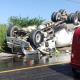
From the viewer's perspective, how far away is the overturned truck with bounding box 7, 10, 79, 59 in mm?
20531

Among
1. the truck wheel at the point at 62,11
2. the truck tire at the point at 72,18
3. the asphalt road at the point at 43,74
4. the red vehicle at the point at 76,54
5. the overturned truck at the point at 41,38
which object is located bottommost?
the asphalt road at the point at 43,74

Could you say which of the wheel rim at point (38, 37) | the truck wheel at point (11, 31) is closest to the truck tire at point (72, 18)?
the wheel rim at point (38, 37)

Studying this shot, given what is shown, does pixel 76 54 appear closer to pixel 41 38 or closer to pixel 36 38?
pixel 36 38

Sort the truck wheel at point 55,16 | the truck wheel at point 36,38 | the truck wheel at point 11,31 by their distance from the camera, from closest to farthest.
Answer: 1. the truck wheel at point 36,38
2. the truck wheel at point 11,31
3. the truck wheel at point 55,16

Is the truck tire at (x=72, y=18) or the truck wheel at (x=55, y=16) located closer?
the truck tire at (x=72, y=18)

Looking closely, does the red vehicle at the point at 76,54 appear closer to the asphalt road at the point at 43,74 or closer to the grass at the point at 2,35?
the asphalt road at the point at 43,74

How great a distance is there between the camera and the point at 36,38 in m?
21.6

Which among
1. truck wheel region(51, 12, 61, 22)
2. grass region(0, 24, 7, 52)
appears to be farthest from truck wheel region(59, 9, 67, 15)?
grass region(0, 24, 7, 52)

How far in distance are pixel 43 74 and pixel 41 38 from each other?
968cm

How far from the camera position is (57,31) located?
2278cm

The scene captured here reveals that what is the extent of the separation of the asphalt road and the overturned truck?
5.86 m

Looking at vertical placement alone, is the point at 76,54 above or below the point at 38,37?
below

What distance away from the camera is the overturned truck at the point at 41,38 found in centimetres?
2053

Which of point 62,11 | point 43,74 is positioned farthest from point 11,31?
point 43,74
